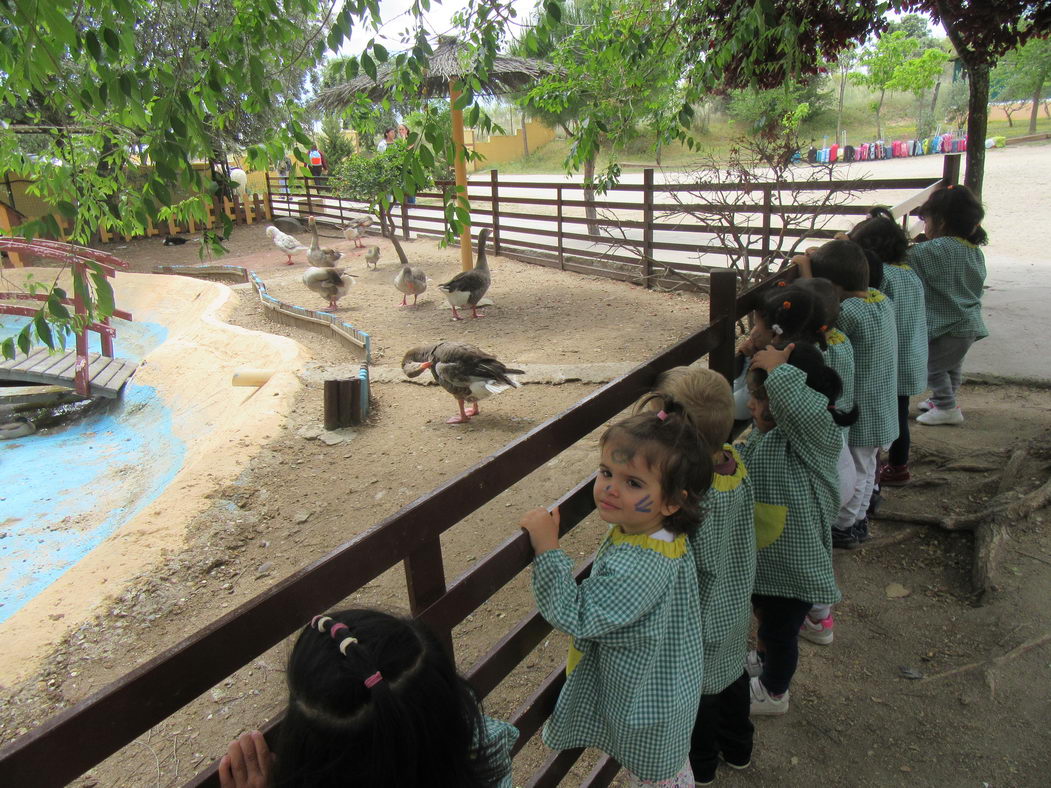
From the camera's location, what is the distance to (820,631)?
2580mm

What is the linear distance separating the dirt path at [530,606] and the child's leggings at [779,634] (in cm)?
19

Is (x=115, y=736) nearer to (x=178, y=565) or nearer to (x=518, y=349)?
(x=178, y=565)

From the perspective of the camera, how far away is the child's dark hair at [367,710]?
83 centimetres

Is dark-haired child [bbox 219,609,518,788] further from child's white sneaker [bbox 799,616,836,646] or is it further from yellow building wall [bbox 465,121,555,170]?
yellow building wall [bbox 465,121,555,170]

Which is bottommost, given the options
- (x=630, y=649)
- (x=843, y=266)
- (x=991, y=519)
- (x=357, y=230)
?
(x=991, y=519)

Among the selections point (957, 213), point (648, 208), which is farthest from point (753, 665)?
point (648, 208)

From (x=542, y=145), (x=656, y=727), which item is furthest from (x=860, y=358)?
A: (x=542, y=145)

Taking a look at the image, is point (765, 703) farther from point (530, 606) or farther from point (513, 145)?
point (513, 145)

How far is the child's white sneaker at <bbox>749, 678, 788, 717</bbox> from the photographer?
87.9 inches

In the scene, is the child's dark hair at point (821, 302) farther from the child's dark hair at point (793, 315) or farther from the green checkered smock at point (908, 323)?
the green checkered smock at point (908, 323)

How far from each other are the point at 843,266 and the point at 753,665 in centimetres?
147

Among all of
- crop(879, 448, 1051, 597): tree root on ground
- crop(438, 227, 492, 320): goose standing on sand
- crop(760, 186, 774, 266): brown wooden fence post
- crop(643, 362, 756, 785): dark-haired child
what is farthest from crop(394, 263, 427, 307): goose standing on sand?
crop(643, 362, 756, 785): dark-haired child

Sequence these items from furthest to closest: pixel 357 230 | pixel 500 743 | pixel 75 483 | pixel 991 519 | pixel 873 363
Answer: pixel 357 230 < pixel 75 483 < pixel 991 519 < pixel 873 363 < pixel 500 743

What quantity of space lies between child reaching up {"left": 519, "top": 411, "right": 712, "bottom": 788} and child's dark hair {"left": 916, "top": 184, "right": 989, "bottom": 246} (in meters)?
2.75
